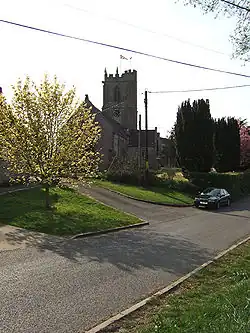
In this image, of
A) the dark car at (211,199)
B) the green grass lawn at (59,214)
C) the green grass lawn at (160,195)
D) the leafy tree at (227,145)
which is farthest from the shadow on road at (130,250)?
the leafy tree at (227,145)

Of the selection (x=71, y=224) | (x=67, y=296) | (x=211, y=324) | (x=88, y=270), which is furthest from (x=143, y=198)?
(x=211, y=324)

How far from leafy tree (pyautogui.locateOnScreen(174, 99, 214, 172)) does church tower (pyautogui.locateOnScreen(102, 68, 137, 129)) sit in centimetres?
4722

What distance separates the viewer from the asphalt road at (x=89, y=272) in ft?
19.3

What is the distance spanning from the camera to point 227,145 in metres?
44.3

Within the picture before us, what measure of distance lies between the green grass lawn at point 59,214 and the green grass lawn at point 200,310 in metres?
7.61

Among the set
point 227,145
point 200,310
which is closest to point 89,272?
point 200,310

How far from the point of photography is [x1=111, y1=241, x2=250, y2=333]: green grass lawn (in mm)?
4663

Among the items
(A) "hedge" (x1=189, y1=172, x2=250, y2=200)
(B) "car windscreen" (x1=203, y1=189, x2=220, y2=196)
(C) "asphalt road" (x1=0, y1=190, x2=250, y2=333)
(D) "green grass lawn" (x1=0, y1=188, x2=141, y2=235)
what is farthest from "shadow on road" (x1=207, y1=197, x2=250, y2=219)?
(C) "asphalt road" (x1=0, y1=190, x2=250, y2=333)

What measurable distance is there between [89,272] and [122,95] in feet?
268

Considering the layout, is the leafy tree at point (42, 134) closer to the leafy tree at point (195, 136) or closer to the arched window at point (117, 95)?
the leafy tree at point (195, 136)

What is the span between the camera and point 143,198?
28562 millimetres

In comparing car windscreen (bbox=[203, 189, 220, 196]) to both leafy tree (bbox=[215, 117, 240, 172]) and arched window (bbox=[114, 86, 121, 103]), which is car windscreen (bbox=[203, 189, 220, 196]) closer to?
leafy tree (bbox=[215, 117, 240, 172])

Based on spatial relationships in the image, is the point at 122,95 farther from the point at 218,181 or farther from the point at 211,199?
the point at 211,199

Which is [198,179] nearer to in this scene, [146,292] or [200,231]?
[200,231]
